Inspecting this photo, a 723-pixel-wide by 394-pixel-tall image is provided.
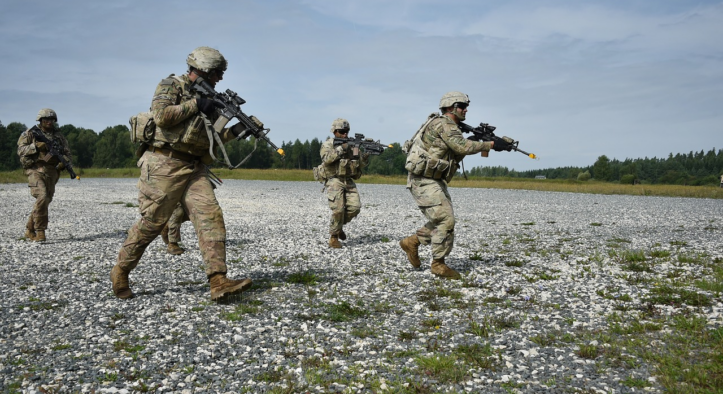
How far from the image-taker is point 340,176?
1312cm

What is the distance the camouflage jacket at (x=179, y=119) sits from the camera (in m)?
6.94

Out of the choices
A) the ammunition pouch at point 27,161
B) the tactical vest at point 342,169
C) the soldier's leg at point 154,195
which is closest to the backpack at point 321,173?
the tactical vest at point 342,169

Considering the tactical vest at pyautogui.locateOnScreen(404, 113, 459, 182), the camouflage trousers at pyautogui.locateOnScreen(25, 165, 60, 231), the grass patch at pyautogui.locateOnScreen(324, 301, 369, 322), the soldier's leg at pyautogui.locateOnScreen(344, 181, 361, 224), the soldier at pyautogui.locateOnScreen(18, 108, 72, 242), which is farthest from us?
the camouflage trousers at pyautogui.locateOnScreen(25, 165, 60, 231)

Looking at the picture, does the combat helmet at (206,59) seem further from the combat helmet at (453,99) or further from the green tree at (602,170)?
the green tree at (602,170)

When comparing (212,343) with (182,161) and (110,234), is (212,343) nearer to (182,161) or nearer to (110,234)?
(182,161)

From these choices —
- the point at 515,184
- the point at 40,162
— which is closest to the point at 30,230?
the point at 40,162

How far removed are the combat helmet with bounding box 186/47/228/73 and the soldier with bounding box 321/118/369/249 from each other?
5.50m

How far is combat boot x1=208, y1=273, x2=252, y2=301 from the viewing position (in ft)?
23.5

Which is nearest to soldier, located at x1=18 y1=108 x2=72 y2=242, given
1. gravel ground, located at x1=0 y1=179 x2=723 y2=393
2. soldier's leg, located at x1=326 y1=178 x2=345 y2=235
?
gravel ground, located at x1=0 y1=179 x2=723 y2=393

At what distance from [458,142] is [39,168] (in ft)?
38.0

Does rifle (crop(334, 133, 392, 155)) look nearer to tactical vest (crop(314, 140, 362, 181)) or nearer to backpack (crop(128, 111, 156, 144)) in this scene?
tactical vest (crop(314, 140, 362, 181))

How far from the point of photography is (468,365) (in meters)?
5.11

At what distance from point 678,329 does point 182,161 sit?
6.91m

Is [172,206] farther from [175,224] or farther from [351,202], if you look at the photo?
[351,202]
